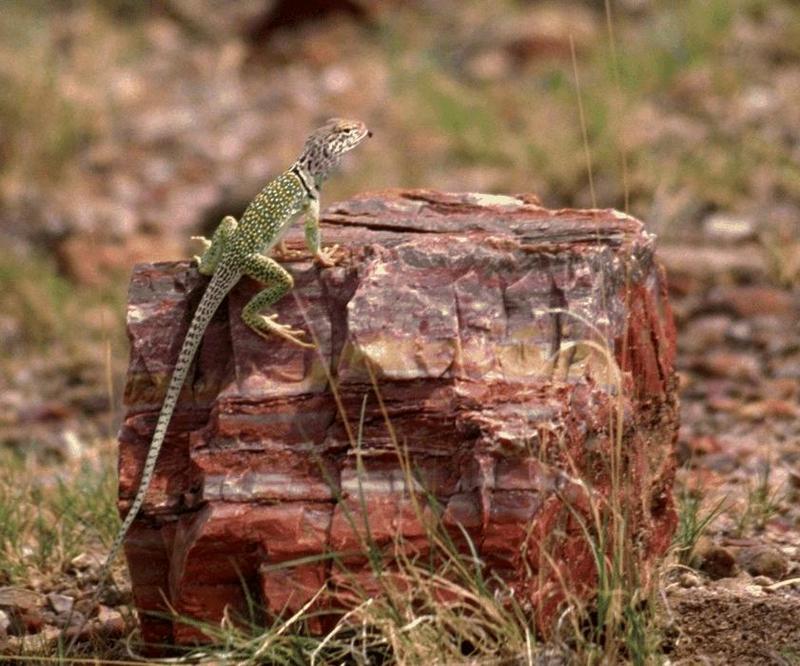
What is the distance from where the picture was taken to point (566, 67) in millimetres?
12523

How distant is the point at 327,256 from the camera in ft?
15.5

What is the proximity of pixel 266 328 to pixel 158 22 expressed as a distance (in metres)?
11.2

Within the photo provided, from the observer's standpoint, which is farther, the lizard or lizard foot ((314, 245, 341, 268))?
lizard foot ((314, 245, 341, 268))

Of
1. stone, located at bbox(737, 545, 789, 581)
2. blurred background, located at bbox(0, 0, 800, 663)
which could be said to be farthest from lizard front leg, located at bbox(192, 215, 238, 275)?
stone, located at bbox(737, 545, 789, 581)

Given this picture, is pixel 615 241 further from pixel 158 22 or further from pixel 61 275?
pixel 158 22

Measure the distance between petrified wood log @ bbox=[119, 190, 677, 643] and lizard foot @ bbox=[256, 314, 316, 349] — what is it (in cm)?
3

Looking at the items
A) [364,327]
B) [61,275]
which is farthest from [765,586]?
[61,275]

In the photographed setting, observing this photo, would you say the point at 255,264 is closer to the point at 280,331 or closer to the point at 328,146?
the point at 280,331

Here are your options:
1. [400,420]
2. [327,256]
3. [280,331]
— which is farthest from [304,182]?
[400,420]

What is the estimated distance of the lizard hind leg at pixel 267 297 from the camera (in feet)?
14.9

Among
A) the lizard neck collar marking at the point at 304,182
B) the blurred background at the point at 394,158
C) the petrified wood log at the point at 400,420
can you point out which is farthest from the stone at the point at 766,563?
the lizard neck collar marking at the point at 304,182

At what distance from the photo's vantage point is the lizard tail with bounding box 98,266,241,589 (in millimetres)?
4484

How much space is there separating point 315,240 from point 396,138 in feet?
23.5

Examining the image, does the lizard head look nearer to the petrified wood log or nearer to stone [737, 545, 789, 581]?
the petrified wood log
